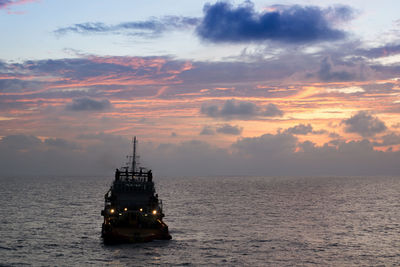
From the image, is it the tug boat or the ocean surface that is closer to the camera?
the ocean surface

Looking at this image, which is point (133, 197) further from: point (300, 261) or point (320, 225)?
point (320, 225)

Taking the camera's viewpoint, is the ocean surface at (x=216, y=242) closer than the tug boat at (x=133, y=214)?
Yes

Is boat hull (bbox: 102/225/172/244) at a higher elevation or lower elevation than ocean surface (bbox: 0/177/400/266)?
higher

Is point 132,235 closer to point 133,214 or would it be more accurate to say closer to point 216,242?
point 133,214

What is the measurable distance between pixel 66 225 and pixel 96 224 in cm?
658

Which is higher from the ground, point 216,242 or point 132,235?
point 132,235

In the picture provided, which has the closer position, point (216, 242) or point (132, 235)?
point (132, 235)


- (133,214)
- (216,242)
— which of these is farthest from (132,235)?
(216,242)

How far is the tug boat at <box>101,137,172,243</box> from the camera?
71.1m

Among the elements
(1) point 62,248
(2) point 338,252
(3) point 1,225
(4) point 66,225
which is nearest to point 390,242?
(2) point 338,252

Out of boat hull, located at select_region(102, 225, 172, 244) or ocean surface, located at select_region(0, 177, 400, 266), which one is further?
boat hull, located at select_region(102, 225, 172, 244)

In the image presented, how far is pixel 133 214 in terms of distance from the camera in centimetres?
7731

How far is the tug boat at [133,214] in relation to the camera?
71125 mm

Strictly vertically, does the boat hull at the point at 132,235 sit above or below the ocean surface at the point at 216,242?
above
